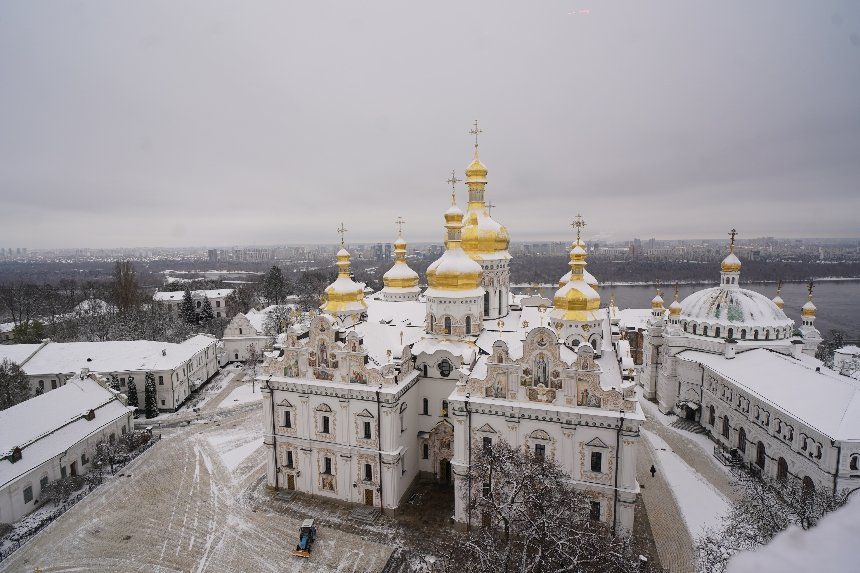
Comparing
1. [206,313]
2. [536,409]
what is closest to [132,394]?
[536,409]

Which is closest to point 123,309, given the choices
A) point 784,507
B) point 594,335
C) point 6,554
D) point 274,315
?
point 274,315

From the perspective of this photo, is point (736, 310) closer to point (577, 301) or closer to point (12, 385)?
point (577, 301)

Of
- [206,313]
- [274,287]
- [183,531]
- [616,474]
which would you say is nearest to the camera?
[616,474]

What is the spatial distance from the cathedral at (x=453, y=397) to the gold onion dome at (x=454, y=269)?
0.19ft

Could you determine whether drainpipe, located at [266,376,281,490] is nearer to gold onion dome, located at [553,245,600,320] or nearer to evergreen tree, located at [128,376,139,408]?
gold onion dome, located at [553,245,600,320]

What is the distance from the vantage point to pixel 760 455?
23.9 m

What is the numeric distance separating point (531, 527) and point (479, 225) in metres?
16.4

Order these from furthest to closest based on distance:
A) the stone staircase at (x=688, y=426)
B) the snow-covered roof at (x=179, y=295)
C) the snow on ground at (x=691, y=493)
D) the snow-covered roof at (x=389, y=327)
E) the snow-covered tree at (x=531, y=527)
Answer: the snow-covered roof at (x=179, y=295)
the stone staircase at (x=688, y=426)
the snow-covered roof at (x=389, y=327)
the snow on ground at (x=691, y=493)
the snow-covered tree at (x=531, y=527)

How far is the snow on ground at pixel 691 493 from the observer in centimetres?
2027

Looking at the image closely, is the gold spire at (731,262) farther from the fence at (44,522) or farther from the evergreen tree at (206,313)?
the evergreen tree at (206,313)

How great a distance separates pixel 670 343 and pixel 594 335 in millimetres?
12133

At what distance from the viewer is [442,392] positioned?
2291cm

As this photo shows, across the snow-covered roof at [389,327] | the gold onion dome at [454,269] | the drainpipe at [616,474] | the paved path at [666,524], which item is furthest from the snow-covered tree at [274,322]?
the drainpipe at [616,474]

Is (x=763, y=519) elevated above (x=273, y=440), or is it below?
above
